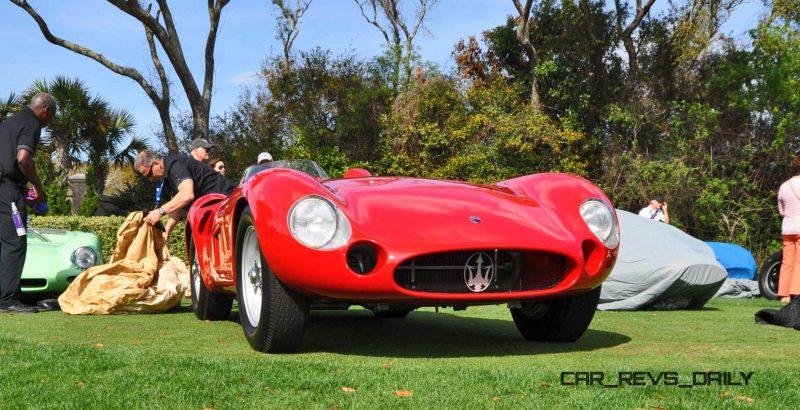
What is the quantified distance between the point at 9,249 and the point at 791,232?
750 centimetres

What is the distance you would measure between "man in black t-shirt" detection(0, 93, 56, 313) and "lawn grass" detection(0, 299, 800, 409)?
0.85 metres

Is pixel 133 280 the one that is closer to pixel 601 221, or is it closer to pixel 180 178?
pixel 180 178

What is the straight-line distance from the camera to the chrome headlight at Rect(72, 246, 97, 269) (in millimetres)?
8820

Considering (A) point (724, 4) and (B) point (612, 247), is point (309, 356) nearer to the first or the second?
(B) point (612, 247)

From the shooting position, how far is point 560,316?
5.32 metres

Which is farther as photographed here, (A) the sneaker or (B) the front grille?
(A) the sneaker

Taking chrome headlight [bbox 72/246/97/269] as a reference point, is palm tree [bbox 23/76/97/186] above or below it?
above

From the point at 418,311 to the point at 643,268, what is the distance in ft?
7.22

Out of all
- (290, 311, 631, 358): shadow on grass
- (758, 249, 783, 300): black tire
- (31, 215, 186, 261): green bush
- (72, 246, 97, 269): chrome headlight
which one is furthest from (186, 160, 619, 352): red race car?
(31, 215, 186, 261): green bush

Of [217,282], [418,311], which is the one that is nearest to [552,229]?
[217,282]

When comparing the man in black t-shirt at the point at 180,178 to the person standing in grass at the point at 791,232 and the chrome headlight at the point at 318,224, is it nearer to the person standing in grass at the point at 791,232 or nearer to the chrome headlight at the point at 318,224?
the chrome headlight at the point at 318,224

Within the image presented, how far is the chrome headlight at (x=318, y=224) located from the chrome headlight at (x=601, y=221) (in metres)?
1.36

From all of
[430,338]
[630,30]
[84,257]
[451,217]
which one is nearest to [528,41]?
[630,30]

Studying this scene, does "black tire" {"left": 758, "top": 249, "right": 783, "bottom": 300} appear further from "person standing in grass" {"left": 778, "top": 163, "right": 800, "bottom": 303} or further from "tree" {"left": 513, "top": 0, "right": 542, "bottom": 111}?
Answer: "tree" {"left": 513, "top": 0, "right": 542, "bottom": 111}
